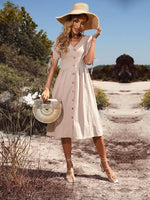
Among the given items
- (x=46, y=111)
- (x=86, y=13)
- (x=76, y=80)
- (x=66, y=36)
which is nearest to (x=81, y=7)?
(x=86, y=13)

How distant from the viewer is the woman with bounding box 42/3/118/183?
11.3 ft

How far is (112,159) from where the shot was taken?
5074mm

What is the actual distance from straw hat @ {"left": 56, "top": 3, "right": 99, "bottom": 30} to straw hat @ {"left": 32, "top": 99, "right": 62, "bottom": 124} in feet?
3.31

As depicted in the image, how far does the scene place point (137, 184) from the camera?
3.85 meters

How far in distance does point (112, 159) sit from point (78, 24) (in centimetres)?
257

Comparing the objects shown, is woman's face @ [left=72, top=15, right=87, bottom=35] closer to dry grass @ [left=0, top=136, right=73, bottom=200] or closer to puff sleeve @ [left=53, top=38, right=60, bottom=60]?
puff sleeve @ [left=53, top=38, right=60, bottom=60]

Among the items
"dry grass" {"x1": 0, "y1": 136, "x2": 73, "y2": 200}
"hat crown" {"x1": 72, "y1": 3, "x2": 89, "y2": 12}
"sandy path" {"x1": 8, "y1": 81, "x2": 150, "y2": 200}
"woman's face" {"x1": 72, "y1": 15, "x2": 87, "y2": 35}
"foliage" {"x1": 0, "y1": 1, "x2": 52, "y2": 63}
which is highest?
"foliage" {"x1": 0, "y1": 1, "x2": 52, "y2": 63}

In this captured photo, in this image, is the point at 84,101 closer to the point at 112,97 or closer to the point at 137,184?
the point at 137,184

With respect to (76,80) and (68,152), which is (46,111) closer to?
(76,80)

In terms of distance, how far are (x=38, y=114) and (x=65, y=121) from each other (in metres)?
0.34

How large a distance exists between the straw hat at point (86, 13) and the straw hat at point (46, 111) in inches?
39.7

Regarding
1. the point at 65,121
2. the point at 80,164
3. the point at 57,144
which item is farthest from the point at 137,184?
the point at 57,144

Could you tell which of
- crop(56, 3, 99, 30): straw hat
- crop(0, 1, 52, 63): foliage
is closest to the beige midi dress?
crop(56, 3, 99, 30): straw hat

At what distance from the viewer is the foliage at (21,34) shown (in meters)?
10.9
